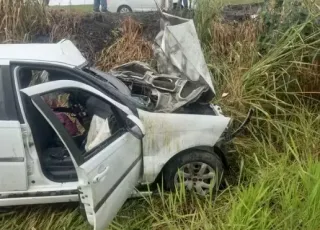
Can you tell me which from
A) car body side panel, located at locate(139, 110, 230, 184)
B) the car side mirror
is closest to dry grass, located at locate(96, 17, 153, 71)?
car body side panel, located at locate(139, 110, 230, 184)

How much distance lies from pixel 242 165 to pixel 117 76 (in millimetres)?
1636

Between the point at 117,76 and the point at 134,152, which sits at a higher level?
the point at 117,76

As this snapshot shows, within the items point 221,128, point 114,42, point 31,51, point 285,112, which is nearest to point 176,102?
point 221,128

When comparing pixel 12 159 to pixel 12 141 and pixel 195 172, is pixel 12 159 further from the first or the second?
pixel 195 172

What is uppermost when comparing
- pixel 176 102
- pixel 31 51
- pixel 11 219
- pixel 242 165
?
pixel 31 51

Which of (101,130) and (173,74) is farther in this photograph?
(173,74)

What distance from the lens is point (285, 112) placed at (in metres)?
5.50

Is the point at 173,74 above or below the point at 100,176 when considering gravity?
above

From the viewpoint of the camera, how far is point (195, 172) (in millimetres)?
4312

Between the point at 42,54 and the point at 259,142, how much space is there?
2580 millimetres

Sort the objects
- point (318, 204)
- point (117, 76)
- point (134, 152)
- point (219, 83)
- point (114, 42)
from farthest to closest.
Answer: point (114, 42), point (219, 83), point (117, 76), point (134, 152), point (318, 204)

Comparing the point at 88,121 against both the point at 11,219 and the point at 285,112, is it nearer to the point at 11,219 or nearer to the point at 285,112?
the point at 11,219

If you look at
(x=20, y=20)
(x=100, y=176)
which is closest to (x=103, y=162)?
(x=100, y=176)

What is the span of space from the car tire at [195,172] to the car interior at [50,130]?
0.73 m
